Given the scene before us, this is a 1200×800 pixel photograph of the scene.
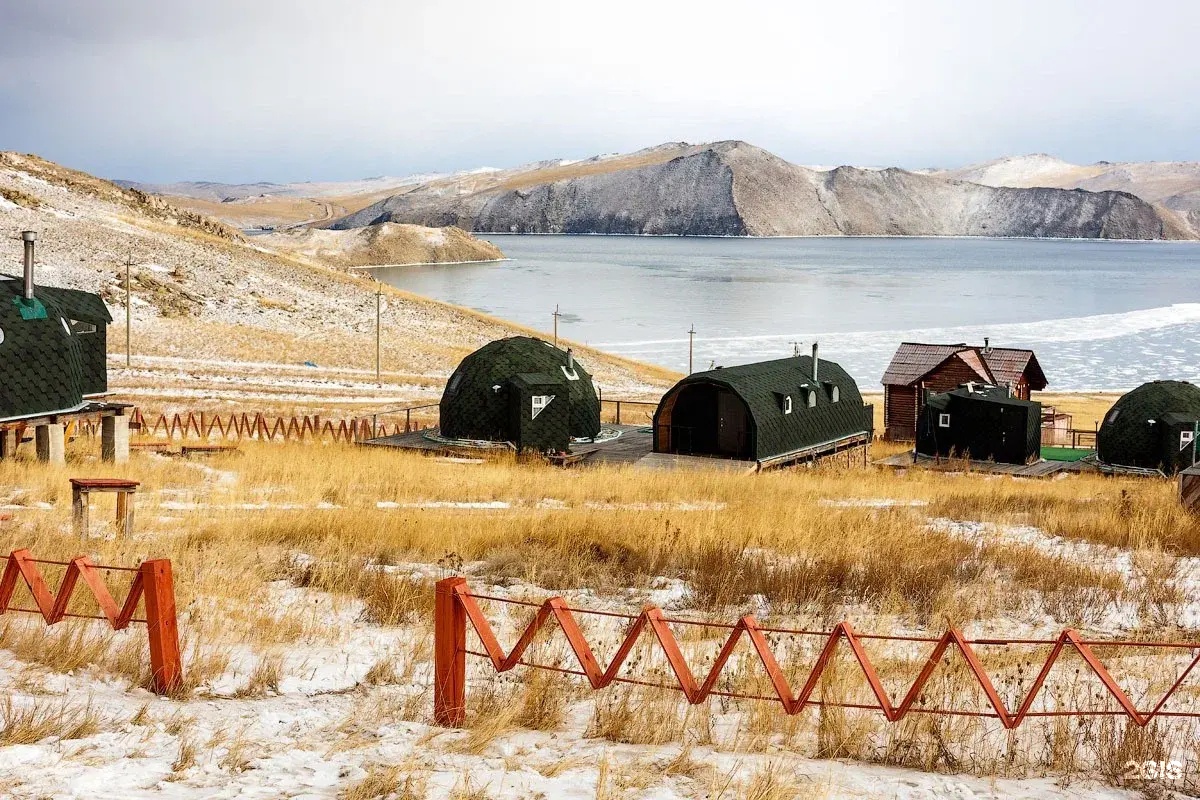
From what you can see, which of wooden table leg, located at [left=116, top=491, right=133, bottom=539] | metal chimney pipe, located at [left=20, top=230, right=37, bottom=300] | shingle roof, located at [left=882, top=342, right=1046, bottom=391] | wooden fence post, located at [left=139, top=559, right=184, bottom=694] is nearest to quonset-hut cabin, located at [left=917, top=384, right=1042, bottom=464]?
shingle roof, located at [left=882, top=342, right=1046, bottom=391]

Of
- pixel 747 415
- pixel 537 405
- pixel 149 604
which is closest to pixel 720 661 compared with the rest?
pixel 149 604

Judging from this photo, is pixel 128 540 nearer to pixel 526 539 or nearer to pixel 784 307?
pixel 526 539

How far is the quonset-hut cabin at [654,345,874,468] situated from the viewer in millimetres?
33344

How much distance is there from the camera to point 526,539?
1505 centimetres

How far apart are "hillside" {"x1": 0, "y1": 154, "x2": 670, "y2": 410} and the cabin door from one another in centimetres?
1871

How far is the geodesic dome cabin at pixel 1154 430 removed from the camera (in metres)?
36.0

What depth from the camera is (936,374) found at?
50.2 metres

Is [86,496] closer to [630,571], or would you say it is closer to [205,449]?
[630,571]

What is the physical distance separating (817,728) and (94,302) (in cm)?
2441

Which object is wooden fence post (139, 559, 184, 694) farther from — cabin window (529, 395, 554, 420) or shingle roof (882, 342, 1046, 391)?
shingle roof (882, 342, 1046, 391)

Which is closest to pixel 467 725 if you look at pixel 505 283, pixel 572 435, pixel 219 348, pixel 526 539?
pixel 526 539

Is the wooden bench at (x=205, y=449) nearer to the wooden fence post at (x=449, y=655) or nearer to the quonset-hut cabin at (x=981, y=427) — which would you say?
the wooden fence post at (x=449, y=655)

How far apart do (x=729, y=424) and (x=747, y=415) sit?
81 cm

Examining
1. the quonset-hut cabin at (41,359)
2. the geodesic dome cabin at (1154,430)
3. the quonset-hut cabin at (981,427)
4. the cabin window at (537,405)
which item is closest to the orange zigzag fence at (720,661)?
the quonset-hut cabin at (41,359)
